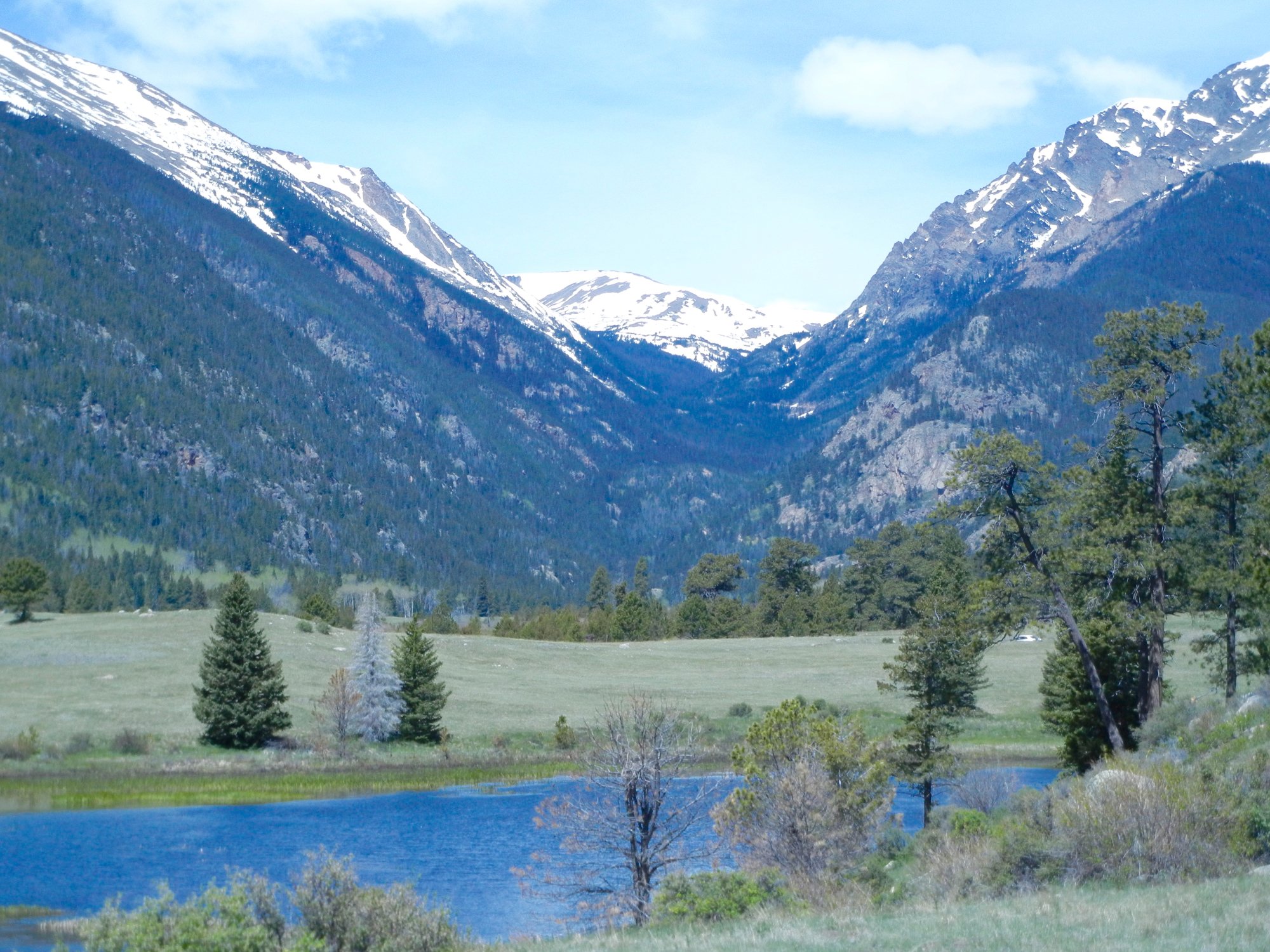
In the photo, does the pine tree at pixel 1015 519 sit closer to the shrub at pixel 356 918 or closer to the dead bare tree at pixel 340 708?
the shrub at pixel 356 918

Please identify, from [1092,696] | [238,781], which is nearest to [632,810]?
[1092,696]

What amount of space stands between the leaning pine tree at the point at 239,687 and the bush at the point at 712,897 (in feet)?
158

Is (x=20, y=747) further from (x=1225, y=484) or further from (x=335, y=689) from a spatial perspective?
(x=1225, y=484)

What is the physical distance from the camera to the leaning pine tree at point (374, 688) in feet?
235

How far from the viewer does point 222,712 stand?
66438mm

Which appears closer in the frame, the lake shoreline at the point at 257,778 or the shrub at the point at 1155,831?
the shrub at the point at 1155,831

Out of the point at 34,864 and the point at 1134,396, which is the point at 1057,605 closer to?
the point at 1134,396

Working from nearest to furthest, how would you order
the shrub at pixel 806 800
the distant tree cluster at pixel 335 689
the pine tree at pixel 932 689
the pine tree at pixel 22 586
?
the shrub at pixel 806 800 → the pine tree at pixel 932 689 → the distant tree cluster at pixel 335 689 → the pine tree at pixel 22 586

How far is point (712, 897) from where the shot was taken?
23359 mm

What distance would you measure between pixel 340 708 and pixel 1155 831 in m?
57.3

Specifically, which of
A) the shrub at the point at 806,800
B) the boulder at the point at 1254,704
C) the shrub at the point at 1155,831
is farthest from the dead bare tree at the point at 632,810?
the boulder at the point at 1254,704

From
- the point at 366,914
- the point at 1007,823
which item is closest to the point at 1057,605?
the point at 1007,823

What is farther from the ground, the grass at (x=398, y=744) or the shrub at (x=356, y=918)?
the shrub at (x=356, y=918)

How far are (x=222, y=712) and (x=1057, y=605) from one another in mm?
49386
